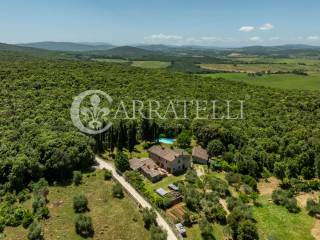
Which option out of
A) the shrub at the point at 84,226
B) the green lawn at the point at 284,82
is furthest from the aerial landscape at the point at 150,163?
the green lawn at the point at 284,82

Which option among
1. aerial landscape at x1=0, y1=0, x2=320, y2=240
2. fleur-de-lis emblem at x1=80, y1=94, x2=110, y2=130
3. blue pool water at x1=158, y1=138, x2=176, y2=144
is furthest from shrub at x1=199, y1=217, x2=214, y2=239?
fleur-de-lis emblem at x1=80, y1=94, x2=110, y2=130

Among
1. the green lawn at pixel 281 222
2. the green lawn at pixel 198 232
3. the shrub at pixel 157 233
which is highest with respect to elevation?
the shrub at pixel 157 233

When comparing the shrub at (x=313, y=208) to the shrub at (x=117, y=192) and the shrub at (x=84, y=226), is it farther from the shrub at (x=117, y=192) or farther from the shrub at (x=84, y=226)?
the shrub at (x=84, y=226)

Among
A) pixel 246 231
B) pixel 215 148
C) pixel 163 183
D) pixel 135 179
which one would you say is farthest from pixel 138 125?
pixel 246 231

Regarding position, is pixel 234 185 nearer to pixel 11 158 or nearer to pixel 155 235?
pixel 155 235

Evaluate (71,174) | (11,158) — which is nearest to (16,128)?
(11,158)

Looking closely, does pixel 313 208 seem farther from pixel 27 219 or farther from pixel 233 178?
pixel 27 219
